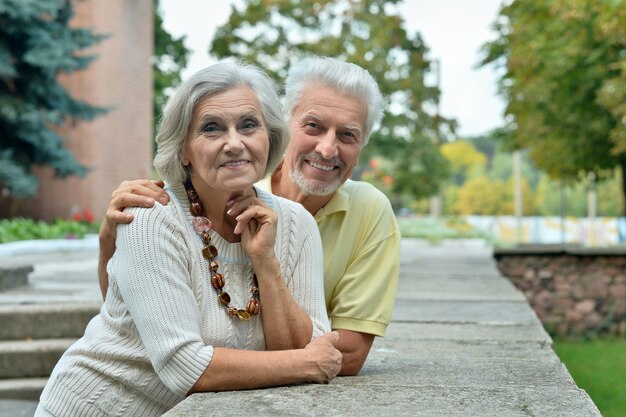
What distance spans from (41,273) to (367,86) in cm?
772

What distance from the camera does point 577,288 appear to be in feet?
45.8

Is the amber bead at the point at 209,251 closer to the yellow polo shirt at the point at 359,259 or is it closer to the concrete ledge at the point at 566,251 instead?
the yellow polo shirt at the point at 359,259

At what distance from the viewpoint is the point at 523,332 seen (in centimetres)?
566

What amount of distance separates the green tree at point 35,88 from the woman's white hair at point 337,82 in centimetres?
1422

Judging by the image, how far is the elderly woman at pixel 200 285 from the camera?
272cm

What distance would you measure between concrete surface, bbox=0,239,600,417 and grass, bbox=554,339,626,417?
4.38 ft

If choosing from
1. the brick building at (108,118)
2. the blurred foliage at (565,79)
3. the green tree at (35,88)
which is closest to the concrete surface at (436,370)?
the blurred foliage at (565,79)

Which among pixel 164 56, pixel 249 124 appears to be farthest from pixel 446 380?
pixel 164 56

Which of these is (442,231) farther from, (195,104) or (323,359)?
(195,104)

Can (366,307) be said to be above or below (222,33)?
below

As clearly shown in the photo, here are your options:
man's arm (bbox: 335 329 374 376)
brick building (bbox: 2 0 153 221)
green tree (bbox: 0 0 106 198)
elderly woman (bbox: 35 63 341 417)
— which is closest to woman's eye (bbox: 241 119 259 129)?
elderly woman (bbox: 35 63 341 417)

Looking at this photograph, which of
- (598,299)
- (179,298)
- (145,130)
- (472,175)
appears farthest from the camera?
(472,175)

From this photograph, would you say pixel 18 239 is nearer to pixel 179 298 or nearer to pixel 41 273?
pixel 41 273

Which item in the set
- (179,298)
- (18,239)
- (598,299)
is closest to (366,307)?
(179,298)
